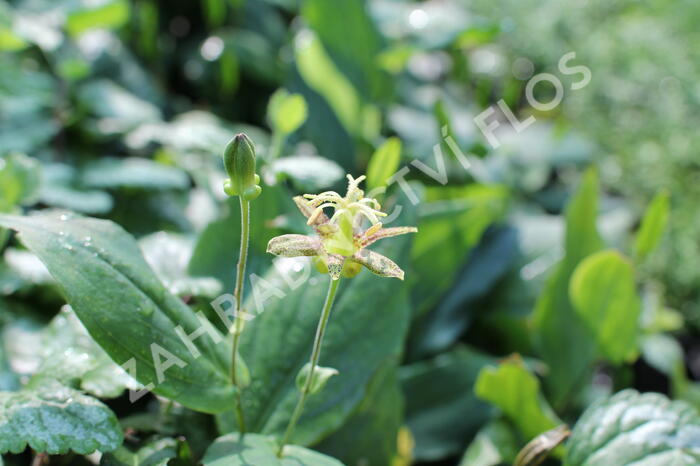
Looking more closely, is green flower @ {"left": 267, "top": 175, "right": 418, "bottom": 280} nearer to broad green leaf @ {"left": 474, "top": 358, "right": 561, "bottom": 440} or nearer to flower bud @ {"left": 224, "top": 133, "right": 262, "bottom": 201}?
flower bud @ {"left": 224, "top": 133, "right": 262, "bottom": 201}

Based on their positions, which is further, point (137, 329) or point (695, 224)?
Result: point (695, 224)

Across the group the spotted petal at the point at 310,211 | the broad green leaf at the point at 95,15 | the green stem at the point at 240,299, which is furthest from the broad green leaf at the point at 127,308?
the broad green leaf at the point at 95,15

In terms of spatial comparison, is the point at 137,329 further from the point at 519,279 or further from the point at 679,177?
the point at 679,177

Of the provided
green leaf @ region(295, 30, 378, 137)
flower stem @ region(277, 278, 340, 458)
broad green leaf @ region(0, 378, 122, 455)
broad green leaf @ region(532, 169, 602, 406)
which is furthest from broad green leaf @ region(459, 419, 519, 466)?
green leaf @ region(295, 30, 378, 137)

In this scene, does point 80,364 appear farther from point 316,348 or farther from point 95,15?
point 95,15

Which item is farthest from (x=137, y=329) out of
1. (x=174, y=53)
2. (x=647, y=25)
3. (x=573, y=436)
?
(x=647, y=25)

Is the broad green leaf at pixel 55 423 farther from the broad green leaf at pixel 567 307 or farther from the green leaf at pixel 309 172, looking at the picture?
the broad green leaf at pixel 567 307
